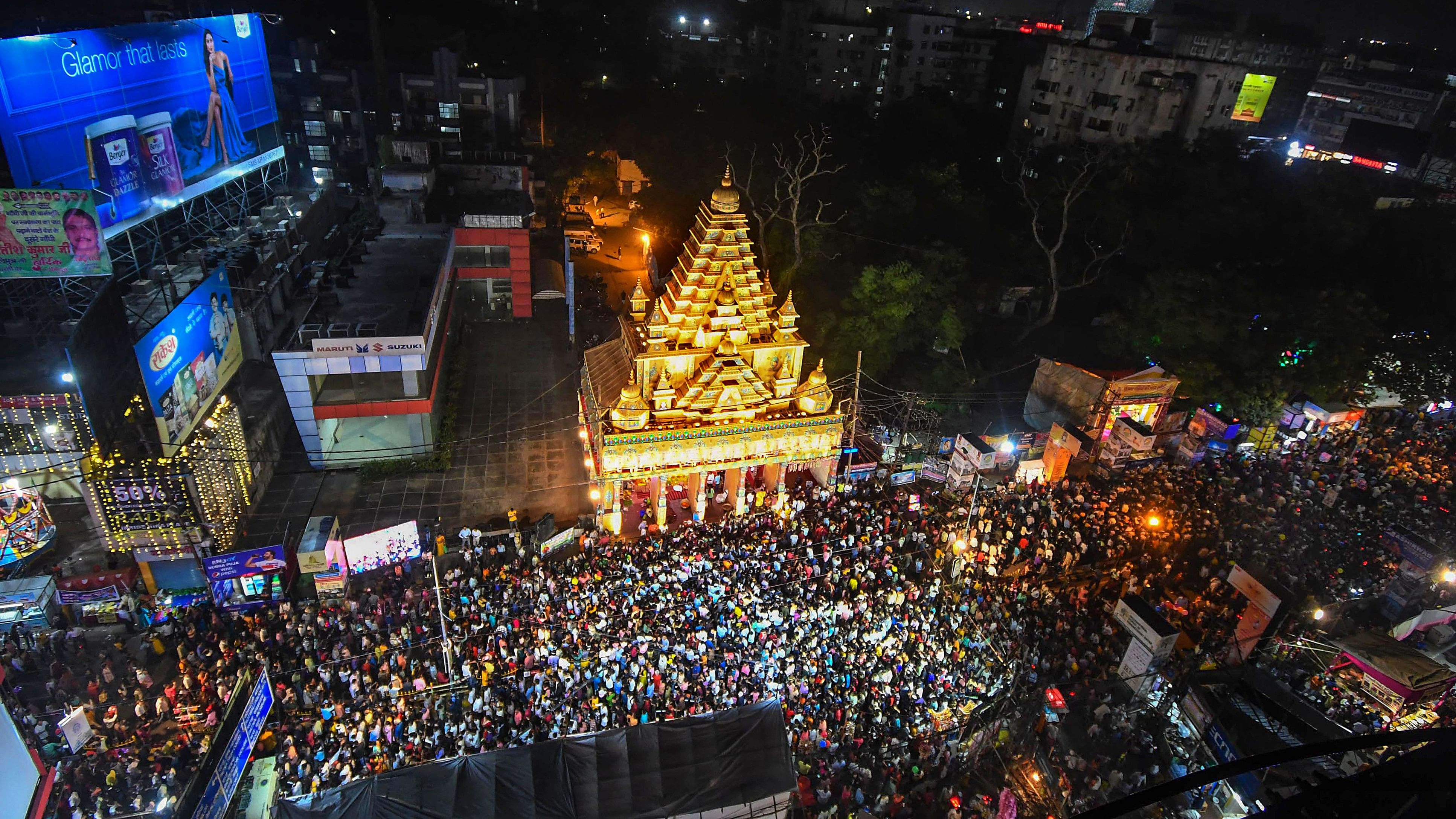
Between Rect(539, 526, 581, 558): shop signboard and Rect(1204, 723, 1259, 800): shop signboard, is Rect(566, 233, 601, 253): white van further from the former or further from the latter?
Rect(1204, 723, 1259, 800): shop signboard

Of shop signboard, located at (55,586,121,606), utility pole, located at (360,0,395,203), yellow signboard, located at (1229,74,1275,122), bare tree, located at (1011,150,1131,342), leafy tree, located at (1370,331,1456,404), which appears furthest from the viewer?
utility pole, located at (360,0,395,203)

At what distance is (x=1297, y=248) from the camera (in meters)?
29.1

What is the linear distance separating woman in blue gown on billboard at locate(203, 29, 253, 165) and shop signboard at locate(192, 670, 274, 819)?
22805mm

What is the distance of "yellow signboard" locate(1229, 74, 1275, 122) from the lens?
4244 centimetres

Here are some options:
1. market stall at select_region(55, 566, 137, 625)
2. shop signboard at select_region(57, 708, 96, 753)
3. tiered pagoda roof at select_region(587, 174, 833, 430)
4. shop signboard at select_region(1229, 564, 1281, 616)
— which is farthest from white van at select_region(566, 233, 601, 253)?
shop signboard at select_region(1229, 564, 1281, 616)

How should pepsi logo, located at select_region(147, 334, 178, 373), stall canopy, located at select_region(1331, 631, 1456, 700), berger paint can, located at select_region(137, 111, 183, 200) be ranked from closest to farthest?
1. stall canopy, located at select_region(1331, 631, 1456, 700)
2. pepsi logo, located at select_region(147, 334, 178, 373)
3. berger paint can, located at select_region(137, 111, 183, 200)

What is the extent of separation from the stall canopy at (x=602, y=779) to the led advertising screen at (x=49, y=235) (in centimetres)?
1517

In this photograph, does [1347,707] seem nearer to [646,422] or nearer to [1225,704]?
[1225,704]

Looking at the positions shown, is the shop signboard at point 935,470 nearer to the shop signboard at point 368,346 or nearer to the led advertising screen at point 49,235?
the shop signboard at point 368,346

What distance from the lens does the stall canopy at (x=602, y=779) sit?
12055 mm

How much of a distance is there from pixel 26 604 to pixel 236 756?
859 centimetres

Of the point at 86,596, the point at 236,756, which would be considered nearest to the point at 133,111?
the point at 86,596

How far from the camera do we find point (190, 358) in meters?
21.3

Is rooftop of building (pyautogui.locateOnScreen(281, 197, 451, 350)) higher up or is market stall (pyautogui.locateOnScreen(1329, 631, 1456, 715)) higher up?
rooftop of building (pyautogui.locateOnScreen(281, 197, 451, 350))
